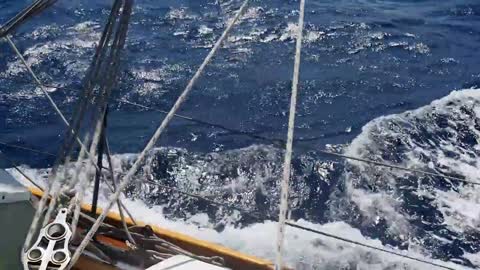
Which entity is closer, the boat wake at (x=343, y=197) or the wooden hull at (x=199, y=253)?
the wooden hull at (x=199, y=253)

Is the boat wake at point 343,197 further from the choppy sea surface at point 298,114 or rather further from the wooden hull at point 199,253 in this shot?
the wooden hull at point 199,253

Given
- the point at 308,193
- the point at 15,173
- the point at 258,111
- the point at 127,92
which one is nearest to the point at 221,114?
the point at 258,111

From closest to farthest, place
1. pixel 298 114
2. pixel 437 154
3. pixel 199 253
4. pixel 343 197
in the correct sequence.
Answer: pixel 199 253, pixel 343 197, pixel 437 154, pixel 298 114

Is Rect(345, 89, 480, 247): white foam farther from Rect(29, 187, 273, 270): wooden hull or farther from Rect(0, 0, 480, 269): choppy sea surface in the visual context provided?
Rect(29, 187, 273, 270): wooden hull

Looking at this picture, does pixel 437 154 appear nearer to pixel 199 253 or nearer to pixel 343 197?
pixel 343 197

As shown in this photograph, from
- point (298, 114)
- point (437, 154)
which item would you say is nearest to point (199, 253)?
point (437, 154)

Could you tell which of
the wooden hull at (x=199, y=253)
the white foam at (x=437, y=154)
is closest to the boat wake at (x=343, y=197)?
the white foam at (x=437, y=154)

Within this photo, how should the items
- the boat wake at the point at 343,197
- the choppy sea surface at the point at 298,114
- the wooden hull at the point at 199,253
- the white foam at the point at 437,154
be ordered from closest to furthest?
the wooden hull at the point at 199,253, the boat wake at the point at 343,197, the choppy sea surface at the point at 298,114, the white foam at the point at 437,154

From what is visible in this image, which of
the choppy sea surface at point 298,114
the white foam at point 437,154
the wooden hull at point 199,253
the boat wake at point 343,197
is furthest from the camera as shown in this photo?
the white foam at point 437,154

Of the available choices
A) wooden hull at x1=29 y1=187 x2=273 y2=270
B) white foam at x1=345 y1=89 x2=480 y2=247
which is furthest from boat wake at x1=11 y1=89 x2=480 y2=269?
wooden hull at x1=29 y1=187 x2=273 y2=270
